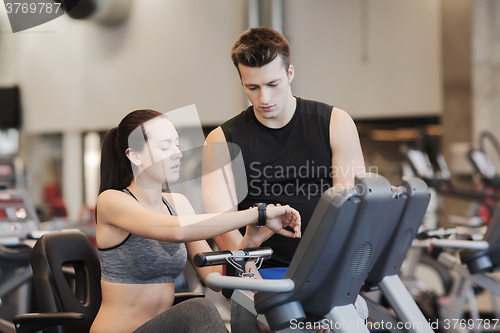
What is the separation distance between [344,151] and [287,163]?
0.69 feet

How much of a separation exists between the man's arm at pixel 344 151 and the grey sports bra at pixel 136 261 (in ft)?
2.15

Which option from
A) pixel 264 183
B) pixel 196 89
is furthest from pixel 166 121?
pixel 196 89

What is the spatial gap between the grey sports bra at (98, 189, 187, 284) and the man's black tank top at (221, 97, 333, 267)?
40cm

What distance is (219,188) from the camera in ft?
5.45

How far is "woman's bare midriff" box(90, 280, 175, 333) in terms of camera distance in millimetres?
1416

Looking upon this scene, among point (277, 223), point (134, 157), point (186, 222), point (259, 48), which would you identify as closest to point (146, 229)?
point (186, 222)

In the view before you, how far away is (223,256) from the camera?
126cm

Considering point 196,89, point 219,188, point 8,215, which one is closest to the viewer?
point 219,188

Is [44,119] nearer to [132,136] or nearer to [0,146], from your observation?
[0,146]

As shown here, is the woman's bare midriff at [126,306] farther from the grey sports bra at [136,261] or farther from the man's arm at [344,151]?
the man's arm at [344,151]

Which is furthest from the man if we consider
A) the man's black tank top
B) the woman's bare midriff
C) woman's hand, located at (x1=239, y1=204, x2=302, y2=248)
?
the woman's bare midriff

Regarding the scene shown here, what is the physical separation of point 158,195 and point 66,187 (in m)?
5.64

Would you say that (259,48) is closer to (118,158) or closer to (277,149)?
(277,149)

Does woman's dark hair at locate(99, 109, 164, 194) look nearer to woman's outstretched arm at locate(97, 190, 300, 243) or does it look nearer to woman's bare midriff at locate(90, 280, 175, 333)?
woman's outstretched arm at locate(97, 190, 300, 243)
